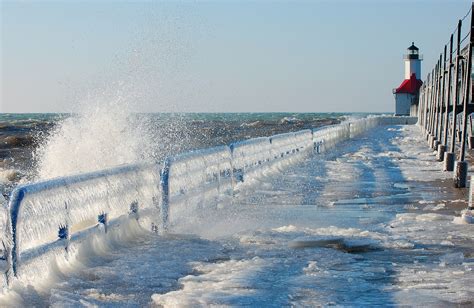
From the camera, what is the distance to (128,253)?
339 inches

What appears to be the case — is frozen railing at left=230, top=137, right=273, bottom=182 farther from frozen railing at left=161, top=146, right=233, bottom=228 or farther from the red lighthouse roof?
the red lighthouse roof

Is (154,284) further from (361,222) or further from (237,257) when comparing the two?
(361,222)

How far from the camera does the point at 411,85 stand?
103250mm

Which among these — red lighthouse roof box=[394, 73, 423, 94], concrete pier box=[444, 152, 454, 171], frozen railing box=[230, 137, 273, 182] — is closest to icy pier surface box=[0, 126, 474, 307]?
frozen railing box=[230, 137, 273, 182]

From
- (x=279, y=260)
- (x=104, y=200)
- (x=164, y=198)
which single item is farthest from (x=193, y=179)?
(x=279, y=260)

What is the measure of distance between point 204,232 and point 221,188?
129 inches

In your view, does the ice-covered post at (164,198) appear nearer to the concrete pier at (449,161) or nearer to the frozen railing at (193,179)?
the frozen railing at (193,179)

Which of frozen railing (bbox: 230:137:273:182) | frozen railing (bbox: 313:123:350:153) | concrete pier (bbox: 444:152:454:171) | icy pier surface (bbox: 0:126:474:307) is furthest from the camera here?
frozen railing (bbox: 313:123:350:153)

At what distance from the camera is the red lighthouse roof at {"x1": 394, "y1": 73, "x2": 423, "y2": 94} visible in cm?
10300

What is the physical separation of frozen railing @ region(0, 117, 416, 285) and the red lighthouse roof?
294 ft

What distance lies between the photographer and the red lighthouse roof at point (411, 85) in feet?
338

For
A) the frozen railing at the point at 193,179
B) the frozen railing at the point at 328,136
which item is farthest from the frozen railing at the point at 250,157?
the frozen railing at the point at 328,136

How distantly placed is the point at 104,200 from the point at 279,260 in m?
1.95

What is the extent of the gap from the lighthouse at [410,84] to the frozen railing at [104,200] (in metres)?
89.8
